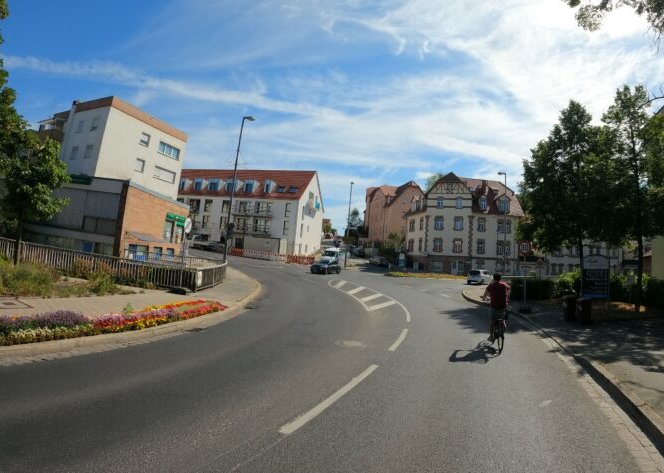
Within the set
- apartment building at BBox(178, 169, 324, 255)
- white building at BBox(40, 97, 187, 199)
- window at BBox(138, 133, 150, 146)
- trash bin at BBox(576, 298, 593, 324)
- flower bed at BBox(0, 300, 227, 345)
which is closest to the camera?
flower bed at BBox(0, 300, 227, 345)

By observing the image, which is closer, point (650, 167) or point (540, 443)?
point (540, 443)

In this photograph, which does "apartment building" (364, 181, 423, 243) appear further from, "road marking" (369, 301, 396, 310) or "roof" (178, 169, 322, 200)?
"road marking" (369, 301, 396, 310)

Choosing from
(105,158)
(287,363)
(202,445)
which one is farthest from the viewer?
(105,158)

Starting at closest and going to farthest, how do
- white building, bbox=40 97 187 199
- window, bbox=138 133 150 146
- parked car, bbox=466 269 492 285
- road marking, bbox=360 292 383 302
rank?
road marking, bbox=360 292 383 302, white building, bbox=40 97 187 199, parked car, bbox=466 269 492 285, window, bbox=138 133 150 146

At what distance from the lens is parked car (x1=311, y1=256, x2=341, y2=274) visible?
40281mm

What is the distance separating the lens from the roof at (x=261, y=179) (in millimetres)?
65438

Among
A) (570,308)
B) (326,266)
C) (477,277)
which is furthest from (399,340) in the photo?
(477,277)

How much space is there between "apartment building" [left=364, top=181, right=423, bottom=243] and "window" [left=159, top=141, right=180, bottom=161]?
38.4 m

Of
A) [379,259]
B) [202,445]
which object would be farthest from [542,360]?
[379,259]

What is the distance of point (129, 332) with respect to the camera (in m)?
9.66

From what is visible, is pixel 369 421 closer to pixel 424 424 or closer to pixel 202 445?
pixel 424 424

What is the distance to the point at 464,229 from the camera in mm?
59094

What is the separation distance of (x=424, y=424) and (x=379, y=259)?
54.9 metres

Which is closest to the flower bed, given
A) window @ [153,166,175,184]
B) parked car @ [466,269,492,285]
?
parked car @ [466,269,492,285]
